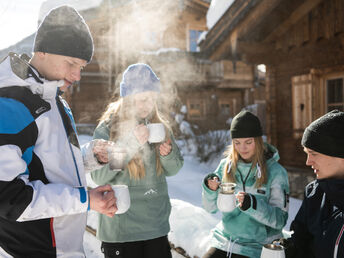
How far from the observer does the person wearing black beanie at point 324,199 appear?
5.65ft

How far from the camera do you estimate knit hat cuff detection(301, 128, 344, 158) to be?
180cm

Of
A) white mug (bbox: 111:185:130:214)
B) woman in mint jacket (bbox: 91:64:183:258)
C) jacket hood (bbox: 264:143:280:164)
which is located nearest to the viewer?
white mug (bbox: 111:185:130:214)

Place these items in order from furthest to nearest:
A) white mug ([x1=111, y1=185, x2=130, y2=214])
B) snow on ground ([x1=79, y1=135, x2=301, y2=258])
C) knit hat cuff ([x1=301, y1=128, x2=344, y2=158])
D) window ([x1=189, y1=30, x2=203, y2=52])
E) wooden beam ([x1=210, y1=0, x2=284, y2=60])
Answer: window ([x1=189, y1=30, x2=203, y2=52]) → wooden beam ([x1=210, y1=0, x2=284, y2=60]) → snow on ground ([x1=79, y1=135, x2=301, y2=258]) → knit hat cuff ([x1=301, y1=128, x2=344, y2=158]) → white mug ([x1=111, y1=185, x2=130, y2=214])

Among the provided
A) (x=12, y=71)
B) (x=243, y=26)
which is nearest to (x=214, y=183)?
(x=12, y=71)

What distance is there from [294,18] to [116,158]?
622cm

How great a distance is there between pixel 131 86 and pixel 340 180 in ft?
5.63

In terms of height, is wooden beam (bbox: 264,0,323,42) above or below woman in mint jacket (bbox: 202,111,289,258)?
above

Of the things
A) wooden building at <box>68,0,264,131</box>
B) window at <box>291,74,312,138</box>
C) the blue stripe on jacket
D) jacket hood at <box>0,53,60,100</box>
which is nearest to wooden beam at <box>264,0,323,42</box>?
window at <box>291,74,312,138</box>

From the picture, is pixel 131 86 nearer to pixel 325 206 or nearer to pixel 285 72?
pixel 325 206

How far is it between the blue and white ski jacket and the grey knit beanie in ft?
3.70

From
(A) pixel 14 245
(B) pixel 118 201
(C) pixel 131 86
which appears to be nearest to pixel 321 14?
(C) pixel 131 86

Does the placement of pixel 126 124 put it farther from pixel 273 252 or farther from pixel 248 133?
pixel 273 252

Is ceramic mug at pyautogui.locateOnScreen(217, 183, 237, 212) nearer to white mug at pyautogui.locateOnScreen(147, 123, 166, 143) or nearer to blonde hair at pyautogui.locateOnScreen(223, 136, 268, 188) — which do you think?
blonde hair at pyautogui.locateOnScreen(223, 136, 268, 188)

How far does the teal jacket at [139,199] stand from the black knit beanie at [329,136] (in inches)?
42.6
